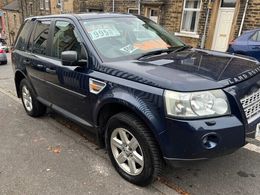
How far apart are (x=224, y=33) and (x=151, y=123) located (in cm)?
954

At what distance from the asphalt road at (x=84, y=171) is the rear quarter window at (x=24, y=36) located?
1558mm

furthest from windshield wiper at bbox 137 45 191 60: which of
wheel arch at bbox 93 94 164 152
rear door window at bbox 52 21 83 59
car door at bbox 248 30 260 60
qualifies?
car door at bbox 248 30 260 60

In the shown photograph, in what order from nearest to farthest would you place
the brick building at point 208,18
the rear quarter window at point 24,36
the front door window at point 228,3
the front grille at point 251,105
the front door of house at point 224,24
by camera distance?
the front grille at point 251,105, the rear quarter window at point 24,36, the brick building at point 208,18, the front door window at point 228,3, the front door of house at point 224,24

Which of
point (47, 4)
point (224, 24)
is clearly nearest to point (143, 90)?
point (224, 24)

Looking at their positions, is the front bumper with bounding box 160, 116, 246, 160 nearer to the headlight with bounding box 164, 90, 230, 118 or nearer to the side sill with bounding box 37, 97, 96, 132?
the headlight with bounding box 164, 90, 230, 118

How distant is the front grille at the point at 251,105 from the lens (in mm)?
2408

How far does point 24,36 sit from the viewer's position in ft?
15.1

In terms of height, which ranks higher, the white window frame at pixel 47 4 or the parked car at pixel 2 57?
the white window frame at pixel 47 4

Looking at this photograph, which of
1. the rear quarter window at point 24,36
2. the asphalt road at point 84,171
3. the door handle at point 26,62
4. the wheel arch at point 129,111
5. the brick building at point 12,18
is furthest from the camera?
the brick building at point 12,18

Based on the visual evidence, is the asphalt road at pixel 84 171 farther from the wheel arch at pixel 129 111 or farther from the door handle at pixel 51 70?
the door handle at pixel 51 70

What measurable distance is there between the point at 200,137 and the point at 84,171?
1.53 m

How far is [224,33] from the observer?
10.6 m

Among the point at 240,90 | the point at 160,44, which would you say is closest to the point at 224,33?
the point at 160,44

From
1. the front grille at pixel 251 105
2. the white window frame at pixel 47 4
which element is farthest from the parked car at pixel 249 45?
the white window frame at pixel 47 4
